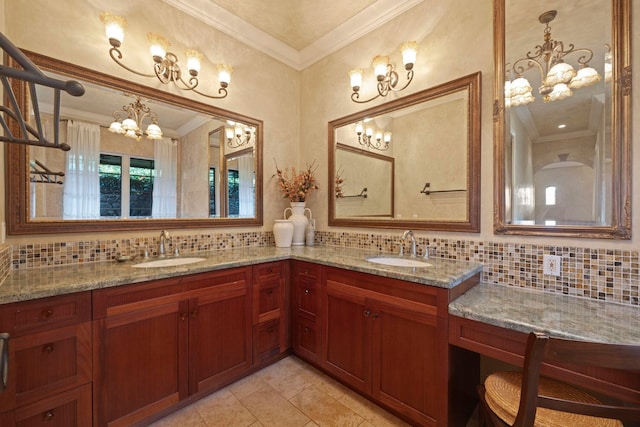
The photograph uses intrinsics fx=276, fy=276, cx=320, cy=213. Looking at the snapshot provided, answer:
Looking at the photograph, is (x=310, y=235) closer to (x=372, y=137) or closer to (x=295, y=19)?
(x=372, y=137)

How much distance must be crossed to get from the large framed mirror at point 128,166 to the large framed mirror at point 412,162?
35.2 inches

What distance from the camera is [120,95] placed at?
1923mm

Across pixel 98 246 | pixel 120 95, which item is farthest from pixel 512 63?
pixel 98 246

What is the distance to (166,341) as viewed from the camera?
1.60m

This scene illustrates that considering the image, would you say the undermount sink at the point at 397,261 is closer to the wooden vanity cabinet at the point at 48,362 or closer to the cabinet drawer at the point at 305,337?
the cabinet drawer at the point at 305,337

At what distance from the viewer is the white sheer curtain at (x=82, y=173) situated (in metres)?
1.73

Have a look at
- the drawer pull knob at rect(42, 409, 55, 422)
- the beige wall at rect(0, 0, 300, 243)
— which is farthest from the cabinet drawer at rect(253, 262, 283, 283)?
the drawer pull knob at rect(42, 409, 55, 422)

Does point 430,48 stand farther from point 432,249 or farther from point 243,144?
point 243,144

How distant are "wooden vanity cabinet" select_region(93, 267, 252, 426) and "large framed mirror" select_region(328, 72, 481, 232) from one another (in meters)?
1.22

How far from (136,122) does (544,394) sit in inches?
111

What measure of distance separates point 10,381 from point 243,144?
2.05m

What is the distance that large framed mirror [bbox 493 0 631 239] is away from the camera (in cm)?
137

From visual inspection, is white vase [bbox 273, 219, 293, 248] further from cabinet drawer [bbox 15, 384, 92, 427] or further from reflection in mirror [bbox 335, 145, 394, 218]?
cabinet drawer [bbox 15, 384, 92, 427]

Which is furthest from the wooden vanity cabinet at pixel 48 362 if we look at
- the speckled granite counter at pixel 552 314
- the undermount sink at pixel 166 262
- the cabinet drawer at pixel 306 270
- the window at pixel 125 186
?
the speckled granite counter at pixel 552 314
